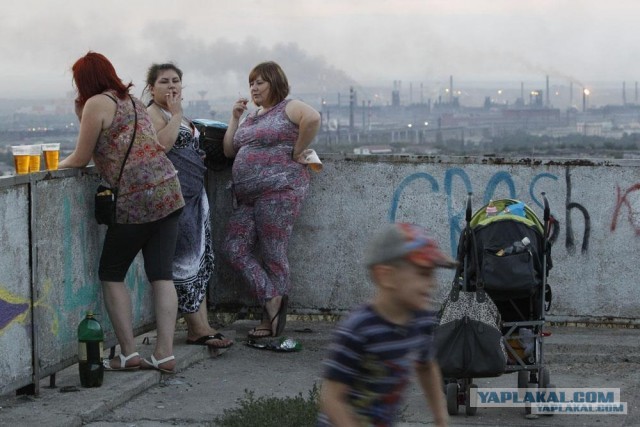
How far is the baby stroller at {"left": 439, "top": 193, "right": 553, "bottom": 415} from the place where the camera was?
6.79 meters

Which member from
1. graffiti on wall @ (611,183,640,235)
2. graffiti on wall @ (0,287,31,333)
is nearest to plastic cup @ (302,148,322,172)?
graffiti on wall @ (611,183,640,235)

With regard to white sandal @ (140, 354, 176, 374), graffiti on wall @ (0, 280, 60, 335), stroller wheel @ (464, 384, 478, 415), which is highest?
graffiti on wall @ (0, 280, 60, 335)

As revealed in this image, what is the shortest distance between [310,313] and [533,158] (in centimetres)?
208

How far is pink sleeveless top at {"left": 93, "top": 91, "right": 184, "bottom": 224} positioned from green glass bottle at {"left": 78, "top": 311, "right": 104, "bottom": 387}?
2.18 ft

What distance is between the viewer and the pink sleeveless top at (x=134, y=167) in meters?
7.15

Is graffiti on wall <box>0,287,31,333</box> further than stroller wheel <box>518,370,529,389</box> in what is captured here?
No

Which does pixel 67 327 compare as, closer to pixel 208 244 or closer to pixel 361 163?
pixel 208 244

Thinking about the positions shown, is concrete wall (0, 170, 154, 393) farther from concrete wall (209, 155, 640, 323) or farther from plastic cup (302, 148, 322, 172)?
concrete wall (209, 155, 640, 323)

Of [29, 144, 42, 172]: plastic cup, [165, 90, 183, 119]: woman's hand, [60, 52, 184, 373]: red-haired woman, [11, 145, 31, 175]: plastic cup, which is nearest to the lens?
[11, 145, 31, 175]: plastic cup

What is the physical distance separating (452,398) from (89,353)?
207cm

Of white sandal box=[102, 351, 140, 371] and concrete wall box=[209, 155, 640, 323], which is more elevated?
concrete wall box=[209, 155, 640, 323]

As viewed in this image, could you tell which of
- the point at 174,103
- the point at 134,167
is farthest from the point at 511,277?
the point at 174,103

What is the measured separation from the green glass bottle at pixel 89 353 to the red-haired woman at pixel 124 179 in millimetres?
328

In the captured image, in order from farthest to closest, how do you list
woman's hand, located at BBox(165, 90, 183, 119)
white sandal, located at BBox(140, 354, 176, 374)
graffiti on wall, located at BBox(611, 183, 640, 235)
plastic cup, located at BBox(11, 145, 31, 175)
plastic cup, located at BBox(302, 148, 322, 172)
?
graffiti on wall, located at BBox(611, 183, 640, 235) < plastic cup, located at BBox(302, 148, 322, 172) < woman's hand, located at BBox(165, 90, 183, 119) < white sandal, located at BBox(140, 354, 176, 374) < plastic cup, located at BBox(11, 145, 31, 175)
